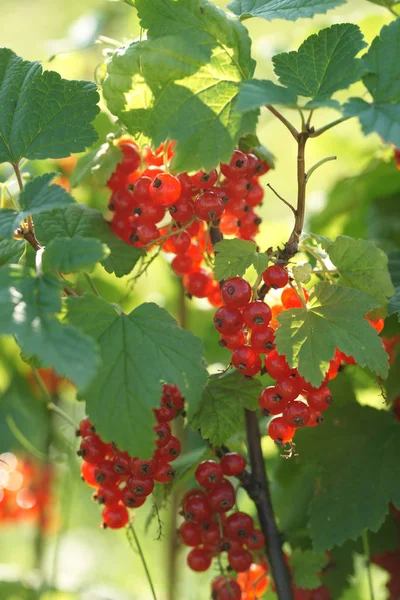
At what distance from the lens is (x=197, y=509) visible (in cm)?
117

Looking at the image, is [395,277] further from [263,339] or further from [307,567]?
[307,567]

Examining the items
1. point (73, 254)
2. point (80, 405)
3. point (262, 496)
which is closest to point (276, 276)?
point (73, 254)

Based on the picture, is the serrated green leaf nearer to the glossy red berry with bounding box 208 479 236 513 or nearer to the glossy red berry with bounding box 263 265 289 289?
the glossy red berry with bounding box 263 265 289 289

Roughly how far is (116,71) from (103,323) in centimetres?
37

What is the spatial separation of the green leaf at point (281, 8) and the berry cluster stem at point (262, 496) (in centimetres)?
61

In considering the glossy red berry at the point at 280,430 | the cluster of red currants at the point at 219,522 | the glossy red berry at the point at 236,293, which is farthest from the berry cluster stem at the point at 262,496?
the glossy red berry at the point at 236,293

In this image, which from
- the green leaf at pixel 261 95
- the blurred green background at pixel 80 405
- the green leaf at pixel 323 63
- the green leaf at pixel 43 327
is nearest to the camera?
the green leaf at pixel 43 327

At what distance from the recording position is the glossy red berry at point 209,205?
107cm

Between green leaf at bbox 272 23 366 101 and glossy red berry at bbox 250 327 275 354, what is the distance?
1.06ft

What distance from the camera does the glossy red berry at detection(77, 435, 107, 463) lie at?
3.60ft

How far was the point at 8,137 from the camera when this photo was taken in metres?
1.09

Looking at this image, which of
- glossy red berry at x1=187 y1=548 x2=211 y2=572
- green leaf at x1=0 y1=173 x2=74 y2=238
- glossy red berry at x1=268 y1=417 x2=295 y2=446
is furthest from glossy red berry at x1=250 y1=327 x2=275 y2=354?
glossy red berry at x1=187 y1=548 x2=211 y2=572

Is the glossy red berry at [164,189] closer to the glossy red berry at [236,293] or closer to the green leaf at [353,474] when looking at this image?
the glossy red berry at [236,293]

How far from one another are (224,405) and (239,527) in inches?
10.3
